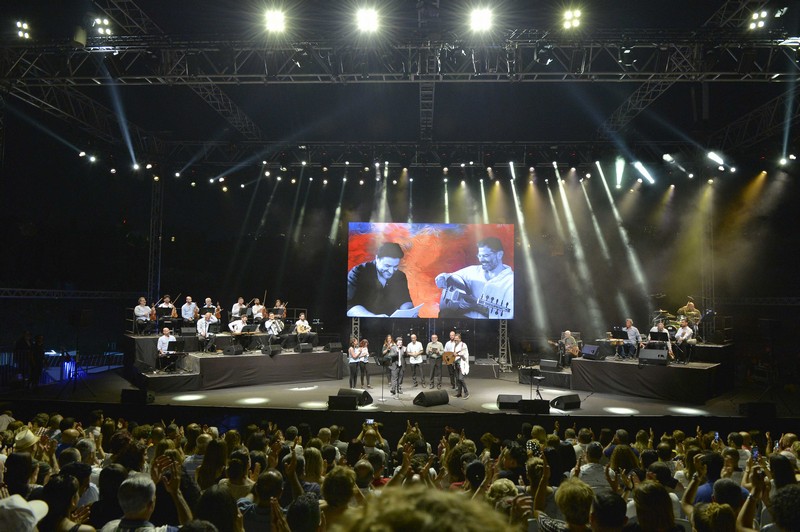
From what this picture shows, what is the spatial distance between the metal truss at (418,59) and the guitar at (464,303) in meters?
7.88

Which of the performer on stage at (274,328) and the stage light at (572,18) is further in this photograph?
the performer on stage at (274,328)

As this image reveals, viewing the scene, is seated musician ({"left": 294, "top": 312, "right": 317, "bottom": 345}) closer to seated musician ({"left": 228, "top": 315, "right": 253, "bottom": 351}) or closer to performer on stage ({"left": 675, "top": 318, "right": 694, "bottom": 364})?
seated musician ({"left": 228, "top": 315, "right": 253, "bottom": 351})

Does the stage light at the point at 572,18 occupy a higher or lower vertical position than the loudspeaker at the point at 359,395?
higher

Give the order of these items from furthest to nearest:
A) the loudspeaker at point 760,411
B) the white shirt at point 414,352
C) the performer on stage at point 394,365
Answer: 1. the white shirt at point 414,352
2. the performer on stage at point 394,365
3. the loudspeaker at point 760,411

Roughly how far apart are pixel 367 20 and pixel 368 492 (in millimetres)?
9253

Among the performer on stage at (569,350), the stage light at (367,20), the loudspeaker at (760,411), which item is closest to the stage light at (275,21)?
the stage light at (367,20)

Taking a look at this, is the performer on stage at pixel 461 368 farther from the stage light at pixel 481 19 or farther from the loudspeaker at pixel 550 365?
the stage light at pixel 481 19

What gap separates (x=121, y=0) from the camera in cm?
1099

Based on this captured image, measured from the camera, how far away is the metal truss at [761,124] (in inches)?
511

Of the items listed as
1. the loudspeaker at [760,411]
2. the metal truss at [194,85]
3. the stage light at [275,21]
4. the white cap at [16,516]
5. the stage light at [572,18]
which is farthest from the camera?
the metal truss at [194,85]

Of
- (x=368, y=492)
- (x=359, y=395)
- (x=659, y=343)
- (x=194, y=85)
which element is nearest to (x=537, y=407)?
(x=359, y=395)

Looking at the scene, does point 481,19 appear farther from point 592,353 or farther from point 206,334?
point 206,334

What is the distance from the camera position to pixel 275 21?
411 inches

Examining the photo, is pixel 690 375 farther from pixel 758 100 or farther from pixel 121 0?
pixel 121 0
